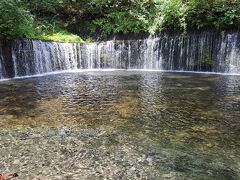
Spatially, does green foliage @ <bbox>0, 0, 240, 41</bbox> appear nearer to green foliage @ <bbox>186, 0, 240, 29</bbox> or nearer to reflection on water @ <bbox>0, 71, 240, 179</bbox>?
green foliage @ <bbox>186, 0, 240, 29</bbox>

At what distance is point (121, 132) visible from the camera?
6.48 metres

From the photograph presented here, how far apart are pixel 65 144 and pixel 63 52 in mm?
11518

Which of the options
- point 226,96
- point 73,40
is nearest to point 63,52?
point 73,40

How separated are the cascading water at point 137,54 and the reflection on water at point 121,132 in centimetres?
441

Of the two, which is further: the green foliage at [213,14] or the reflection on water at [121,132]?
the green foliage at [213,14]

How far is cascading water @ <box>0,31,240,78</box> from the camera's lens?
15305 mm

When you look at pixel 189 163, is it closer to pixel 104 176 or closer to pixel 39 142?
pixel 104 176

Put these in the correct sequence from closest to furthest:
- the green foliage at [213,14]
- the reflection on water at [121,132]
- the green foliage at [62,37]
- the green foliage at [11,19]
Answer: the reflection on water at [121,132] < the green foliage at [11,19] < the green foliage at [213,14] < the green foliage at [62,37]

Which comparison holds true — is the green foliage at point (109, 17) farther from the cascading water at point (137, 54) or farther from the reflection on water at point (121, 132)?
the reflection on water at point (121, 132)

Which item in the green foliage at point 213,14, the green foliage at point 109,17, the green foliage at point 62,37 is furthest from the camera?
the green foliage at point 62,37

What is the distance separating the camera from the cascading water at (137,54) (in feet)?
50.2

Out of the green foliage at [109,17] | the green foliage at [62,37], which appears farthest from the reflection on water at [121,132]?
the green foliage at [62,37]

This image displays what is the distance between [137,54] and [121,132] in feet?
38.7

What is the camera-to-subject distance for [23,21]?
1527cm
